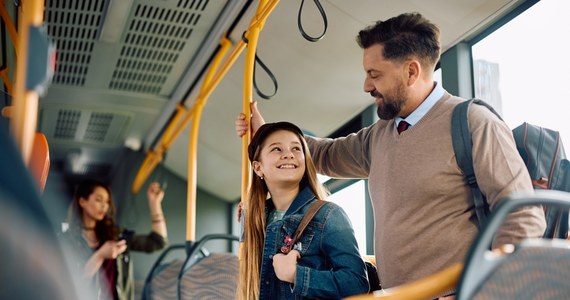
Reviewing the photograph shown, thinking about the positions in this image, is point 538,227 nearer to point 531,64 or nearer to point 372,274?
point 372,274

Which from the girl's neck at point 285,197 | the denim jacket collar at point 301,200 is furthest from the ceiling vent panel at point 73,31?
the denim jacket collar at point 301,200

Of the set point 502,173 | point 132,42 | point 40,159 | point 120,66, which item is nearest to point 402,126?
point 502,173

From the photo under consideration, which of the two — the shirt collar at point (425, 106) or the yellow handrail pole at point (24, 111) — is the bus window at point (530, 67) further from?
the yellow handrail pole at point (24, 111)

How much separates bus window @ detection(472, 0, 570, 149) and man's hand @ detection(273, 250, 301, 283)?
1.36 meters

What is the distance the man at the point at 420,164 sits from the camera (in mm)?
2678

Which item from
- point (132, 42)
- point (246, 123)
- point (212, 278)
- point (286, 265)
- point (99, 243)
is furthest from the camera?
point (132, 42)

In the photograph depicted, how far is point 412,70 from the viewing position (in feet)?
10.4

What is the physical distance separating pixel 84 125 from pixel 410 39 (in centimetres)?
480

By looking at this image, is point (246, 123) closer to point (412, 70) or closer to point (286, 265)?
point (412, 70)

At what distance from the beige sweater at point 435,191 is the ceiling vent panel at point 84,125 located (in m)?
4.45

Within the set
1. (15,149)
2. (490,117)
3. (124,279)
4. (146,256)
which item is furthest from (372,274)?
(146,256)

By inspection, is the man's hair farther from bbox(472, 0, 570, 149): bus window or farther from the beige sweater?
bbox(472, 0, 570, 149): bus window

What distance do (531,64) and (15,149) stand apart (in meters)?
2.75

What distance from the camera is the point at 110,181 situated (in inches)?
340
